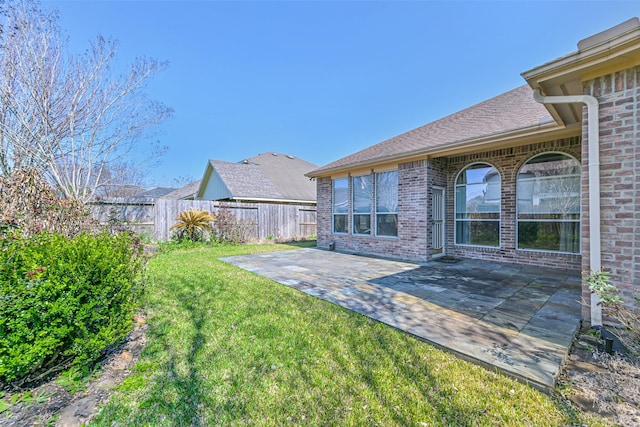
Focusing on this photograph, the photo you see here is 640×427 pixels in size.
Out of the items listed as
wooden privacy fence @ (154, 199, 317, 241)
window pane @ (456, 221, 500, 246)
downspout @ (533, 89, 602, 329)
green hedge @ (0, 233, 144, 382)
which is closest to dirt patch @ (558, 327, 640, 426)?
downspout @ (533, 89, 602, 329)

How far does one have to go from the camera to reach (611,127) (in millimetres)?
2932

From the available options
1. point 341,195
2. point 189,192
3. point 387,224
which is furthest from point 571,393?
point 189,192

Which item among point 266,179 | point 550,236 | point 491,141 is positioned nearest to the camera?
point 491,141

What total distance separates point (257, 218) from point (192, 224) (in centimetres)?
302

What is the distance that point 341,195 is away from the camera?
970cm

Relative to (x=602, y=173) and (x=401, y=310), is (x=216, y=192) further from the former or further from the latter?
(x=602, y=173)

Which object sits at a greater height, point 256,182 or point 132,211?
point 256,182

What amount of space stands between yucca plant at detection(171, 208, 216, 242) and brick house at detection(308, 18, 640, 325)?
4788mm

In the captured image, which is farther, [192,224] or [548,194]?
[192,224]

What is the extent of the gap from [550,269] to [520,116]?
3512 mm

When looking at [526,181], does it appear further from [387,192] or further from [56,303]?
[56,303]

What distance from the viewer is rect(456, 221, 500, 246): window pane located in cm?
688

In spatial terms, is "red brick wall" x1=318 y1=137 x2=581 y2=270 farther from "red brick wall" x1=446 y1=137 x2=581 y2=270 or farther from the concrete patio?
the concrete patio

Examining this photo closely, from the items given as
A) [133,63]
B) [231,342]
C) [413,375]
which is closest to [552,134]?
[413,375]
